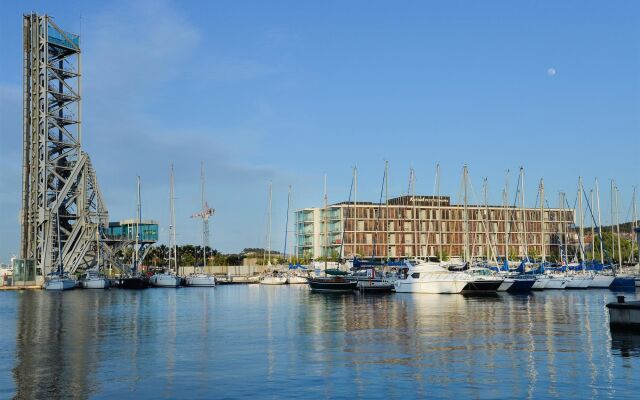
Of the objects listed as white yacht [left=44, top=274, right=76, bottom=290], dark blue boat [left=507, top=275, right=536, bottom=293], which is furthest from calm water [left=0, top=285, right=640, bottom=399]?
white yacht [left=44, top=274, right=76, bottom=290]

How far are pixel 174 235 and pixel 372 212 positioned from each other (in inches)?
2804

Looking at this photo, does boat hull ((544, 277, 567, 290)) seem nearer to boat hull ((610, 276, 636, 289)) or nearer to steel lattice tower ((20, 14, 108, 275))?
boat hull ((610, 276, 636, 289))

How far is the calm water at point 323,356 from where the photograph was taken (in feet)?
72.3

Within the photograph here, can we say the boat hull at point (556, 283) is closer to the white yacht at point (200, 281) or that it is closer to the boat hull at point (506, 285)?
the boat hull at point (506, 285)

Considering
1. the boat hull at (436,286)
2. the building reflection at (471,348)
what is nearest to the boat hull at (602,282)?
the boat hull at (436,286)

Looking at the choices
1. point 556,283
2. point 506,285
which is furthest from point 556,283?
point 506,285

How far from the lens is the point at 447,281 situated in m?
81.6

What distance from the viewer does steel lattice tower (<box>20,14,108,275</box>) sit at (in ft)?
397

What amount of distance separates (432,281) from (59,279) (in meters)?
61.0

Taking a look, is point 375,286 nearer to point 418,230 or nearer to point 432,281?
point 432,281

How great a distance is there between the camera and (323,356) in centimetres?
2939

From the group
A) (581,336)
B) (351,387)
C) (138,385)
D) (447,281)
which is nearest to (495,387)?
(351,387)

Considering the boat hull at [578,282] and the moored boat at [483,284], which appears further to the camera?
the boat hull at [578,282]

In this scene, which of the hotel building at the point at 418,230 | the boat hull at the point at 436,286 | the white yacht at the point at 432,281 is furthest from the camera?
the hotel building at the point at 418,230
